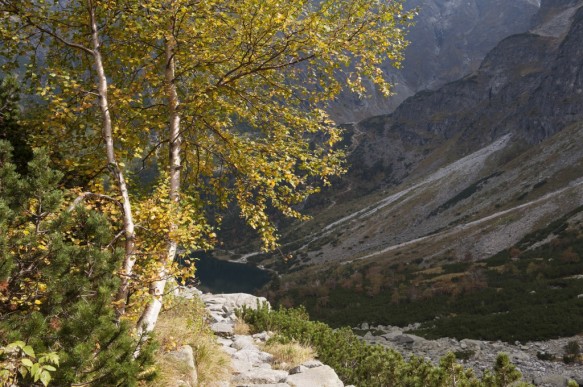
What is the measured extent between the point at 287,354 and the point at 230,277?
113 meters

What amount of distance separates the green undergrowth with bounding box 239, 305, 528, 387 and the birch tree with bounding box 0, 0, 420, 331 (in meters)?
4.28

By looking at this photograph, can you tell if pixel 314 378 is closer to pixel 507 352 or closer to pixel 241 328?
pixel 241 328

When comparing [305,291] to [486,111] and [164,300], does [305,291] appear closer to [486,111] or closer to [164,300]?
[164,300]

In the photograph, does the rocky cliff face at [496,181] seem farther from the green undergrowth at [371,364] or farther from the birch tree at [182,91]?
the birch tree at [182,91]

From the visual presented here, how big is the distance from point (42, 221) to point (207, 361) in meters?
4.09

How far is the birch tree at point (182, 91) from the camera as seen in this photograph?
7.48 meters

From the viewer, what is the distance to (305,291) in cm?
6394

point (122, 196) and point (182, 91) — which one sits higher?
point (182, 91)

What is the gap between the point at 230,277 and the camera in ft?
392

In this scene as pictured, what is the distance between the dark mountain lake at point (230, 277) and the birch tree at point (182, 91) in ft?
267

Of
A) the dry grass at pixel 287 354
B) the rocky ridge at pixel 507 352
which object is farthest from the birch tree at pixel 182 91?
the rocky ridge at pixel 507 352

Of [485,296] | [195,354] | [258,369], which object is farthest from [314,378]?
[485,296]

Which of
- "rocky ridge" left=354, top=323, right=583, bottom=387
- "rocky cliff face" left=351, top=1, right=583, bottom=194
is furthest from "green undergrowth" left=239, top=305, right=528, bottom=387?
"rocky cliff face" left=351, top=1, right=583, bottom=194

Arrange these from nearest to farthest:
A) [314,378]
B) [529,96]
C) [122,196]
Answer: [122,196], [314,378], [529,96]
